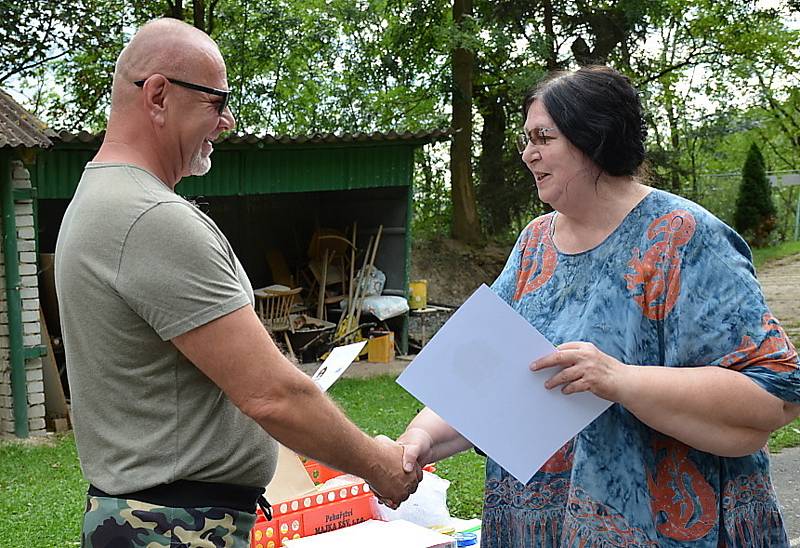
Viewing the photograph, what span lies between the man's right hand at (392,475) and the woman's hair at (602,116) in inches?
37.1

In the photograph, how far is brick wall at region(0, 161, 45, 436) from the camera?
9258mm

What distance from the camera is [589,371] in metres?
2.19

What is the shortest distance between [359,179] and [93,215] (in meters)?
11.2

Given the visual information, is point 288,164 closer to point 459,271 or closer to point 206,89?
point 459,271

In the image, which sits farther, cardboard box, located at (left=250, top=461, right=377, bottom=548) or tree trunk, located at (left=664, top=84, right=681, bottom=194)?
tree trunk, located at (left=664, top=84, right=681, bottom=194)

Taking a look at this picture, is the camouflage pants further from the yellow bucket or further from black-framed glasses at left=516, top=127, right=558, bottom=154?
the yellow bucket

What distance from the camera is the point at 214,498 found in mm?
2279

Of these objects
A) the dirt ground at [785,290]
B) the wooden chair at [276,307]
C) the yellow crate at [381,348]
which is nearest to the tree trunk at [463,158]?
the dirt ground at [785,290]

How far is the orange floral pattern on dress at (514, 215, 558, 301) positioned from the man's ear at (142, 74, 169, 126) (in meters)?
1.02

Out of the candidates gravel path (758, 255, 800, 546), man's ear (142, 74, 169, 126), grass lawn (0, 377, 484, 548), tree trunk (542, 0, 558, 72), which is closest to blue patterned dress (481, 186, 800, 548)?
man's ear (142, 74, 169, 126)

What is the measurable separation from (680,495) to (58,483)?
6318 mm

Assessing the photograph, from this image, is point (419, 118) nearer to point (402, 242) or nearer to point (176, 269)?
point (402, 242)

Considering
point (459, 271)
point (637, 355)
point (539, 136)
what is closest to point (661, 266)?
point (637, 355)

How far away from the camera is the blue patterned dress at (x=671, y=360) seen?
7.30 ft
